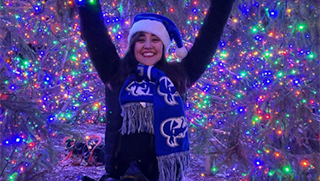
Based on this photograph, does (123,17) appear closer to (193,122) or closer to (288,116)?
(193,122)

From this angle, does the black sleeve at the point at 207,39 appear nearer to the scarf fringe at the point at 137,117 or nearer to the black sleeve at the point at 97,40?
the scarf fringe at the point at 137,117

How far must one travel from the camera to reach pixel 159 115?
5.53 ft

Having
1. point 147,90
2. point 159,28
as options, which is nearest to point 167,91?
Result: point 147,90

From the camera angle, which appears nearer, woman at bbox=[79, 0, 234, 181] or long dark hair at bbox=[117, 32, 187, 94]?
woman at bbox=[79, 0, 234, 181]

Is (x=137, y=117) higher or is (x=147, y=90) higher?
(x=147, y=90)

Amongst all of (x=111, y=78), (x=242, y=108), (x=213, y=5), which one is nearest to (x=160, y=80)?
(x=111, y=78)

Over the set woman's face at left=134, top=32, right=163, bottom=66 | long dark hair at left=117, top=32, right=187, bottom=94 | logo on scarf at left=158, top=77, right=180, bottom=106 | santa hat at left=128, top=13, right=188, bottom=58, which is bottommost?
logo on scarf at left=158, top=77, right=180, bottom=106

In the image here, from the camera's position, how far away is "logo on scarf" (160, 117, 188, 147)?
1.67m

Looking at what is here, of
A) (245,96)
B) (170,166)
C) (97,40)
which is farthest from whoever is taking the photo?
(245,96)

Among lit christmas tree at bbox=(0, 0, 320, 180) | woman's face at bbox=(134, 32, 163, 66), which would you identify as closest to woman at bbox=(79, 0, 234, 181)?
woman's face at bbox=(134, 32, 163, 66)

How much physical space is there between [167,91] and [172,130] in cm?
26

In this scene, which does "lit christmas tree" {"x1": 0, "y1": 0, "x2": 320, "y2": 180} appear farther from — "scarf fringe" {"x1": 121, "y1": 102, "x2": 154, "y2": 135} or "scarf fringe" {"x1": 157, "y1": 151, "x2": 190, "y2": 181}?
"scarf fringe" {"x1": 157, "y1": 151, "x2": 190, "y2": 181}

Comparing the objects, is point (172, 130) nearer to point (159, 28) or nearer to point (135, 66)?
point (135, 66)

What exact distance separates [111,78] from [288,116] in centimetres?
196
